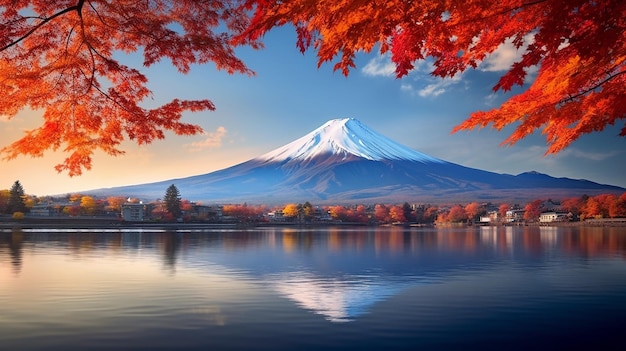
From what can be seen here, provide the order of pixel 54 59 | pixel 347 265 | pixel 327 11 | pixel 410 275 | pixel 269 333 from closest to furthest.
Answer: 1. pixel 327 11
2. pixel 269 333
3. pixel 54 59
4. pixel 410 275
5. pixel 347 265

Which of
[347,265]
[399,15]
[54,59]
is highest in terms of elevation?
[54,59]

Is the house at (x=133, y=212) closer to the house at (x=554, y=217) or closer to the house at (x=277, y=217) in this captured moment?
the house at (x=277, y=217)

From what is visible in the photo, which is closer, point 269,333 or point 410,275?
point 269,333

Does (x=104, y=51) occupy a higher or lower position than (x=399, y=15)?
higher

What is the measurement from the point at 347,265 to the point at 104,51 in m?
9.81

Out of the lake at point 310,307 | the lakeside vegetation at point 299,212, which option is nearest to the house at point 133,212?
the lakeside vegetation at point 299,212

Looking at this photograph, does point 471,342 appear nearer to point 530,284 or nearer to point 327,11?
point 327,11

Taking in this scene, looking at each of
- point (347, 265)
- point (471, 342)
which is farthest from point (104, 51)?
point (347, 265)

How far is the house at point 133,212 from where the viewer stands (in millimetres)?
95869

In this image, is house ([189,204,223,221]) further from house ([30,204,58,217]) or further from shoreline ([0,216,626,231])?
house ([30,204,58,217])

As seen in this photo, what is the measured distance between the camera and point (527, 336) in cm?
707

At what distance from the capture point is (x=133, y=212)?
99.8m

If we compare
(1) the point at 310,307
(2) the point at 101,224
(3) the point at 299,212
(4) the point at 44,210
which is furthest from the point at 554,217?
(1) the point at 310,307

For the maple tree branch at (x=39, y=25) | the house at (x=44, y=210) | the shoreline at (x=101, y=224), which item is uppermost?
the maple tree branch at (x=39, y=25)
